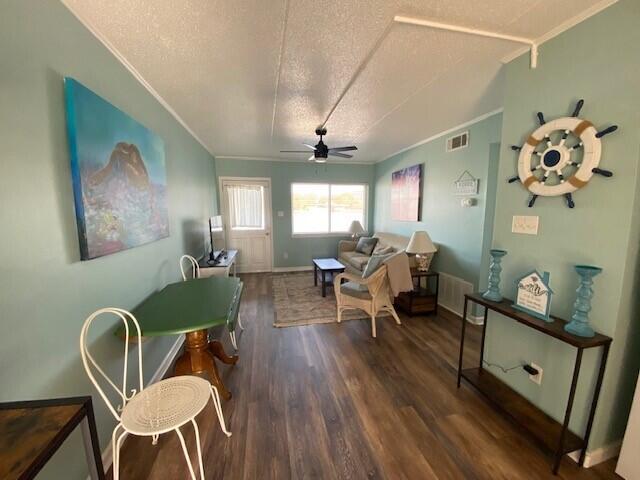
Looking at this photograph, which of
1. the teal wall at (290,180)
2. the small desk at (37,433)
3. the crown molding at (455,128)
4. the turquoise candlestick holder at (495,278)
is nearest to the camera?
the small desk at (37,433)

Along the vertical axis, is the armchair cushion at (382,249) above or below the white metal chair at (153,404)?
above

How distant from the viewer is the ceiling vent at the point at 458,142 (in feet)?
10.6

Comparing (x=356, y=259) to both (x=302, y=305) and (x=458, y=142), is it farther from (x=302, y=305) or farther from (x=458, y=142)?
(x=458, y=142)

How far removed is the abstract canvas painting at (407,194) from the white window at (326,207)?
1.13 metres

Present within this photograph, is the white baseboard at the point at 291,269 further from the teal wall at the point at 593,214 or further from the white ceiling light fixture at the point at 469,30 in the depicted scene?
the white ceiling light fixture at the point at 469,30

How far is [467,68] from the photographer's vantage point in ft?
6.42

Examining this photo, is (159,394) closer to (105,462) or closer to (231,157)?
(105,462)

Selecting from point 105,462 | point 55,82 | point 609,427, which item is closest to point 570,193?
point 609,427

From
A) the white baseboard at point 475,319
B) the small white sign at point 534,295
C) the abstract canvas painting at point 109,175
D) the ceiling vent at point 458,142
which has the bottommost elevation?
the white baseboard at point 475,319

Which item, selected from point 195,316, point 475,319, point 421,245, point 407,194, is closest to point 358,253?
→ point 407,194

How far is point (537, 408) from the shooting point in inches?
66.7

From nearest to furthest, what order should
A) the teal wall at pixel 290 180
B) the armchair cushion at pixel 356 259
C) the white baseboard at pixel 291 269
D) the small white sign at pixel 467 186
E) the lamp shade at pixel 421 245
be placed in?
1. the small white sign at pixel 467 186
2. the lamp shade at pixel 421 245
3. the armchair cushion at pixel 356 259
4. the teal wall at pixel 290 180
5. the white baseboard at pixel 291 269

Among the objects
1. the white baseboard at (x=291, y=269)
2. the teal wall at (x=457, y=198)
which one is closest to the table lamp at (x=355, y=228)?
the teal wall at (x=457, y=198)

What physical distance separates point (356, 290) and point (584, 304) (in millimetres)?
2002
